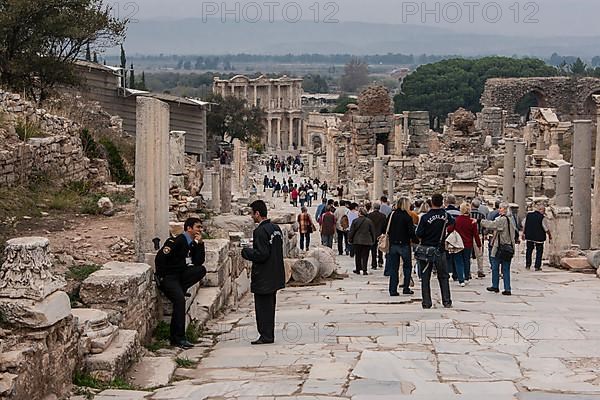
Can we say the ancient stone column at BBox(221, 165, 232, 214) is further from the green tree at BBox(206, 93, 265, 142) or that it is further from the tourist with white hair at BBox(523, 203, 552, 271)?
the green tree at BBox(206, 93, 265, 142)

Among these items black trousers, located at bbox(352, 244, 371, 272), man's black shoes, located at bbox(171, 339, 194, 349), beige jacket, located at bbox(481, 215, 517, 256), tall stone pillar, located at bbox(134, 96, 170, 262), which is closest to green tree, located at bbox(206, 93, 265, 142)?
black trousers, located at bbox(352, 244, 371, 272)

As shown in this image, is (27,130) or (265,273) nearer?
(265,273)

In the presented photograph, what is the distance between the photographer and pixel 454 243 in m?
13.3

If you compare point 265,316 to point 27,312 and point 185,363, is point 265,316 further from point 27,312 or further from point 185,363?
point 27,312

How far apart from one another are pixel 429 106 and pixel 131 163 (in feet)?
293

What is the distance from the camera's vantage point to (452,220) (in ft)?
47.0

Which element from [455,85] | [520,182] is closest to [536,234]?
[520,182]

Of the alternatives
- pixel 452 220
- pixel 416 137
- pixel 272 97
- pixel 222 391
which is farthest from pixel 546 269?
pixel 272 97

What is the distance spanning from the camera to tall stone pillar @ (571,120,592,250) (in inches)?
758

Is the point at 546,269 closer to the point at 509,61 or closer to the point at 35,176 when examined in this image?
the point at 35,176

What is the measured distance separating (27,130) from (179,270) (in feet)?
22.7

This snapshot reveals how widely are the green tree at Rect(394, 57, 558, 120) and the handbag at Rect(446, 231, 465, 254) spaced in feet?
306

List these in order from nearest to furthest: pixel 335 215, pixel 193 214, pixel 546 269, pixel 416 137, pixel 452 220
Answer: pixel 452 220 → pixel 193 214 → pixel 546 269 → pixel 335 215 → pixel 416 137

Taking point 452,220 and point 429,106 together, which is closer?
point 452,220
